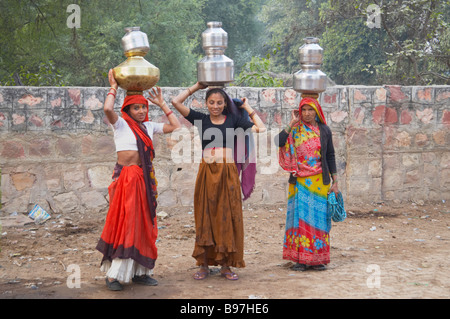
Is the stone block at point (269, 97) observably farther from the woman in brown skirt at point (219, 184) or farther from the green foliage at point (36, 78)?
the green foliage at point (36, 78)

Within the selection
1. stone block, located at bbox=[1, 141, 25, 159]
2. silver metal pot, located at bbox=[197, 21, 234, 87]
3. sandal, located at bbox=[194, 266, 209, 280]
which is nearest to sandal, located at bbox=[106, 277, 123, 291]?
sandal, located at bbox=[194, 266, 209, 280]

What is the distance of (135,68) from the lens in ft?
13.6

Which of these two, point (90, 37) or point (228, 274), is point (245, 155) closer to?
point (228, 274)

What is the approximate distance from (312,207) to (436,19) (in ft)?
26.3

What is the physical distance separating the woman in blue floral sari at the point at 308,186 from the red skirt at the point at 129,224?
4.62ft

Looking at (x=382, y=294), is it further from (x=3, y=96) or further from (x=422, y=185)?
(x=3, y=96)

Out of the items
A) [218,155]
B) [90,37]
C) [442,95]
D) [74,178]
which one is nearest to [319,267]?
[218,155]

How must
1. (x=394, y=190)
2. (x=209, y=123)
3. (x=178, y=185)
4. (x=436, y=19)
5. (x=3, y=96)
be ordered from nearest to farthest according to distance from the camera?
(x=209, y=123) < (x=3, y=96) < (x=178, y=185) < (x=394, y=190) < (x=436, y=19)

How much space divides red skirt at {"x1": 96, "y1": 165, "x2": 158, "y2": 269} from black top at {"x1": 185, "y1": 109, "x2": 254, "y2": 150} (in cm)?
66

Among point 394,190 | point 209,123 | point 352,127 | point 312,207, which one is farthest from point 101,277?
point 394,190

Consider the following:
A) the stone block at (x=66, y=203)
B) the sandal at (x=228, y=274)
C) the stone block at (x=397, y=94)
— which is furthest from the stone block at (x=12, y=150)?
the stone block at (x=397, y=94)

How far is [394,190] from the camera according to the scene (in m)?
7.91

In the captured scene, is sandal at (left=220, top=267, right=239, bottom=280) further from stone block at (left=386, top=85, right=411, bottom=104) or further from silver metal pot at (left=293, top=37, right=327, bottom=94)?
stone block at (left=386, top=85, right=411, bottom=104)

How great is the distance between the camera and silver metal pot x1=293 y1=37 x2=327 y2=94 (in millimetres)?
4870
